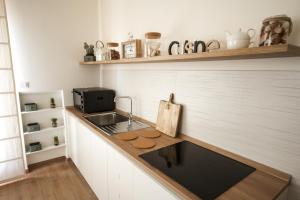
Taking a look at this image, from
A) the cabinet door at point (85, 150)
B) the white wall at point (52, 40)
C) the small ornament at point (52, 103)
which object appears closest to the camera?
the cabinet door at point (85, 150)

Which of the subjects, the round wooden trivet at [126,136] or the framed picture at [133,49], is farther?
the framed picture at [133,49]

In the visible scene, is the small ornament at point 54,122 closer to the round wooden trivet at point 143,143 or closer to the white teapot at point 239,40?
the round wooden trivet at point 143,143

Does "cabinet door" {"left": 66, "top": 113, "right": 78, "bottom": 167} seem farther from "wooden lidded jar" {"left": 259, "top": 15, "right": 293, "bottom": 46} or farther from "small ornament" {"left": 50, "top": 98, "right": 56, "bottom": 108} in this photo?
"wooden lidded jar" {"left": 259, "top": 15, "right": 293, "bottom": 46}

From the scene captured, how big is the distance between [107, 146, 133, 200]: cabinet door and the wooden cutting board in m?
0.50

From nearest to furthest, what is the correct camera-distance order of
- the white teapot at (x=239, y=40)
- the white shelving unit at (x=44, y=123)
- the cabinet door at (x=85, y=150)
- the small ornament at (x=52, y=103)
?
1. the white teapot at (x=239, y=40)
2. the cabinet door at (x=85, y=150)
3. the white shelving unit at (x=44, y=123)
4. the small ornament at (x=52, y=103)

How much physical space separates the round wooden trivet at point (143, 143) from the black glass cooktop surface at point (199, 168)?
Answer: 0.09 metres

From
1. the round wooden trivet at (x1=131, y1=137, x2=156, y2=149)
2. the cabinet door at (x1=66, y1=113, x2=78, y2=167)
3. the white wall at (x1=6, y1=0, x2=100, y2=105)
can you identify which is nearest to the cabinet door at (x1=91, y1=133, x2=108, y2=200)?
the round wooden trivet at (x1=131, y1=137, x2=156, y2=149)

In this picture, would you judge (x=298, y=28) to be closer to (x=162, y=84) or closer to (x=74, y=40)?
(x=162, y=84)

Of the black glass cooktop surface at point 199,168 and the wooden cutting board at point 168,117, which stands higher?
the wooden cutting board at point 168,117

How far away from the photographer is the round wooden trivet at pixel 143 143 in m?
1.44

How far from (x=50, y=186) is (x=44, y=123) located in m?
0.90

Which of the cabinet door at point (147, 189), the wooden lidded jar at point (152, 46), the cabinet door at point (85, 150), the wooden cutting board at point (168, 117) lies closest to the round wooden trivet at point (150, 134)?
the wooden cutting board at point (168, 117)

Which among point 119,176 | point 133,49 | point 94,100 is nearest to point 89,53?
point 94,100

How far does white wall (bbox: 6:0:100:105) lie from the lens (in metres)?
2.41
